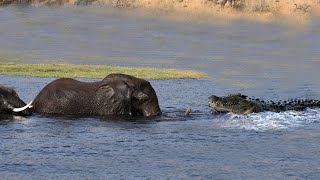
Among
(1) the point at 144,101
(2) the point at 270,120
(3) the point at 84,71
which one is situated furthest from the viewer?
(3) the point at 84,71

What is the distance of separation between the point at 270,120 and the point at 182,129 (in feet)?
8.92

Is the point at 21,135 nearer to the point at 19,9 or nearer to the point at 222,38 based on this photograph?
the point at 222,38

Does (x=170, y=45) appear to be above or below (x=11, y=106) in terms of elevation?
below

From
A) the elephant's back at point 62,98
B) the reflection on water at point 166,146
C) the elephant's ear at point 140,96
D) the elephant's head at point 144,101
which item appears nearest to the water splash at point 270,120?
the reflection on water at point 166,146

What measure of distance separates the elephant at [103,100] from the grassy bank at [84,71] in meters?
12.1

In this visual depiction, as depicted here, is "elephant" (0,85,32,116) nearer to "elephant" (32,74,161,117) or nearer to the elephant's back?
the elephant's back

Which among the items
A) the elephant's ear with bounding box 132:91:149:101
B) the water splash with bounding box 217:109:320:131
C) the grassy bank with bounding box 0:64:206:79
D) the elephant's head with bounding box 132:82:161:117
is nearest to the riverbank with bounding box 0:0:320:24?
the grassy bank with bounding box 0:64:206:79

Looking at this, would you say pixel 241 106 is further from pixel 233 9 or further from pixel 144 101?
pixel 233 9

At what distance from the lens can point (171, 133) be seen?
2053cm

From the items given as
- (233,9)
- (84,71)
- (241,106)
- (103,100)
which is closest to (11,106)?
(103,100)

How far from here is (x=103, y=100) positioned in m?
22.9

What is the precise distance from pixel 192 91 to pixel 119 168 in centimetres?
1348

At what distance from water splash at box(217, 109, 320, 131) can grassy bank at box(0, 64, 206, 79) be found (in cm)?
1207

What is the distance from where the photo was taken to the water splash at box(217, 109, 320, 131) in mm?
21641
